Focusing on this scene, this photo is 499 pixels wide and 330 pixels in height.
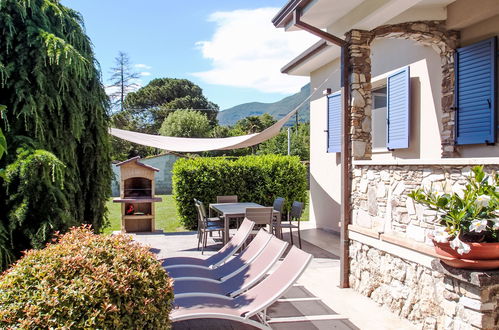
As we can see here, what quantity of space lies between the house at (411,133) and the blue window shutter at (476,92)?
0.01 meters

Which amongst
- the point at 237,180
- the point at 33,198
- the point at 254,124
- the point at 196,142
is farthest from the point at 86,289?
the point at 254,124

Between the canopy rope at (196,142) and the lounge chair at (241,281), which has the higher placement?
the canopy rope at (196,142)

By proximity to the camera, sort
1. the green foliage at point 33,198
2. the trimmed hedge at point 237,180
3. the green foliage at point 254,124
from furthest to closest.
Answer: the green foliage at point 254,124
the trimmed hedge at point 237,180
the green foliage at point 33,198

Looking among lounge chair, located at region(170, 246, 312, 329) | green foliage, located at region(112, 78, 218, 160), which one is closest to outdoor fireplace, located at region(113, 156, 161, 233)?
lounge chair, located at region(170, 246, 312, 329)

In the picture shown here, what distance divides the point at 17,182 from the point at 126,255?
2.43 meters

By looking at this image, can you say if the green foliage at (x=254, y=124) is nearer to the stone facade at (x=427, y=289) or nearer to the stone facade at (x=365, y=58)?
the stone facade at (x=365, y=58)

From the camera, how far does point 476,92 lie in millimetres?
5570

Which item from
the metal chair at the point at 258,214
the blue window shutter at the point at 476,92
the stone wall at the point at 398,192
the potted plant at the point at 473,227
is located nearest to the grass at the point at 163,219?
the metal chair at the point at 258,214

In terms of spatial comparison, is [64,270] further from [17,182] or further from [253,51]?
[253,51]

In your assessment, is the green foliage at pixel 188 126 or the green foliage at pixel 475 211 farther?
the green foliage at pixel 188 126

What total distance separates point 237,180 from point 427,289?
308 inches

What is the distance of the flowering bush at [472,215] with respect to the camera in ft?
9.84

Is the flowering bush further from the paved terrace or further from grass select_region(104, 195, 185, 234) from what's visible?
grass select_region(104, 195, 185, 234)

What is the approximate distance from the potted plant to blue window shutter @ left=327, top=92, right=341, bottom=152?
6.25m
